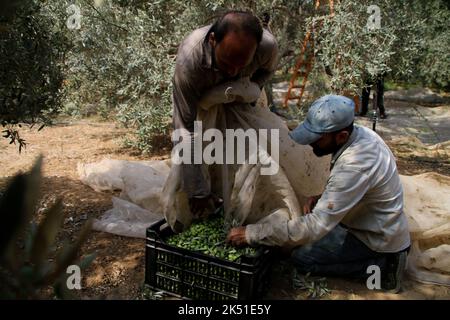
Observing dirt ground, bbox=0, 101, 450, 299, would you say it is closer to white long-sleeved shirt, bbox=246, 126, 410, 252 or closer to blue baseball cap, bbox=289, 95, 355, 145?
white long-sleeved shirt, bbox=246, 126, 410, 252

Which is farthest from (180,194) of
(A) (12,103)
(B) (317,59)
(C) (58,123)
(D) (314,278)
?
(C) (58,123)

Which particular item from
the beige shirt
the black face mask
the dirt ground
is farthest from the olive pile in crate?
the black face mask

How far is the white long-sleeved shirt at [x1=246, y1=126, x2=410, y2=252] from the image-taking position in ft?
8.24

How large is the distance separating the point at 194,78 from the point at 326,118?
854 mm

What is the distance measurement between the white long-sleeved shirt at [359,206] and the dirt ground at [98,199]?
1.33 feet

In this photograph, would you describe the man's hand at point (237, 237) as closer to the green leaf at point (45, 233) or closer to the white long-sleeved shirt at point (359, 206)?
the white long-sleeved shirt at point (359, 206)

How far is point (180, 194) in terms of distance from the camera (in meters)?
2.98

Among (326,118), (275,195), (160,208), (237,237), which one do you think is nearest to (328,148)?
(326,118)

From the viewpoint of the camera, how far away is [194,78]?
8.89 feet

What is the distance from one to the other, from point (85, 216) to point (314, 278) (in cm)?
210

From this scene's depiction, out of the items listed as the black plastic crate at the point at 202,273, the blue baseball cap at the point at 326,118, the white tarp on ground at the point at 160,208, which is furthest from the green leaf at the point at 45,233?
the white tarp on ground at the point at 160,208

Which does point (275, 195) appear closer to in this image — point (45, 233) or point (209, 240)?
point (209, 240)

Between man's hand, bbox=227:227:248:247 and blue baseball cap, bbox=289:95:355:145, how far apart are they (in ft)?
2.25
